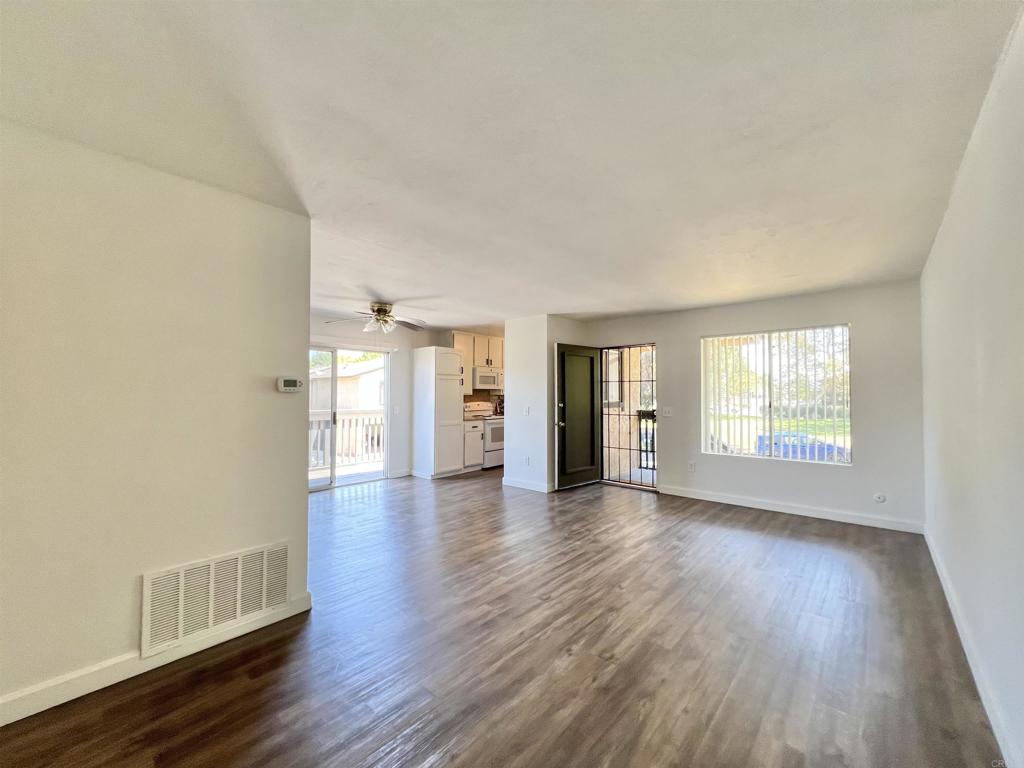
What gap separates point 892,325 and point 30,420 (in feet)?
20.6

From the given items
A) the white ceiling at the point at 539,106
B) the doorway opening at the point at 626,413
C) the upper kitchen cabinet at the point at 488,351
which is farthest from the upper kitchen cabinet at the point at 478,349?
the white ceiling at the point at 539,106

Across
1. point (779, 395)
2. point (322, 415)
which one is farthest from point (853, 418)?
point (322, 415)

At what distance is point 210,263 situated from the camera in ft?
7.52

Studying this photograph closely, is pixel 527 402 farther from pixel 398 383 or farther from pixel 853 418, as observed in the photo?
pixel 853 418

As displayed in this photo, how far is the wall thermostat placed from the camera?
253 cm

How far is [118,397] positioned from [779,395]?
224 inches

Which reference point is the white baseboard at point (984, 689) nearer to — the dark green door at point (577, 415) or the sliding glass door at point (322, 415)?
the dark green door at point (577, 415)

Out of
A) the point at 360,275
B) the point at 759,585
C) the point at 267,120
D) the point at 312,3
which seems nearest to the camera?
the point at 312,3

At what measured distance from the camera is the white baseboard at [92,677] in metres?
1.73

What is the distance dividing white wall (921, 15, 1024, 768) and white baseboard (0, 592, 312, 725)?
132 inches

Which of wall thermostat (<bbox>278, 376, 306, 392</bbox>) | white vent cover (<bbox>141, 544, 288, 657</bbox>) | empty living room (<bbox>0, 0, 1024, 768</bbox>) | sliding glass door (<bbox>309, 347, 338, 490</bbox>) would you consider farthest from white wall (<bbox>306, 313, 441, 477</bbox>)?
white vent cover (<bbox>141, 544, 288, 657</bbox>)

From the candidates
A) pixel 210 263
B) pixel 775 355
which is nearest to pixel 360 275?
pixel 210 263

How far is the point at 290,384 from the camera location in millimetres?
2572

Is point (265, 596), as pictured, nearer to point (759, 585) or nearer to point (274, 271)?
point (274, 271)
